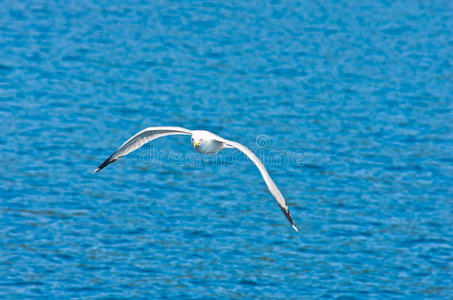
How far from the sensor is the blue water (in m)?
23.4

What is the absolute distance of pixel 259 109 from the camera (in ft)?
117

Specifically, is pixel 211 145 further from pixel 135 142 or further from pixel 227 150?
pixel 227 150

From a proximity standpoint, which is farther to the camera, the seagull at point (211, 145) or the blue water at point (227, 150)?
the blue water at point (227, 150)

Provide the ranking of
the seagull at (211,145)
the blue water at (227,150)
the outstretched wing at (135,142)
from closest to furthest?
the seagull at (211,145) < the outstretched wing at (135,142) < the blue water at (227,150)

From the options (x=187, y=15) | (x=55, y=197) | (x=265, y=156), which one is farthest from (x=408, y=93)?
(x=55, y=197)

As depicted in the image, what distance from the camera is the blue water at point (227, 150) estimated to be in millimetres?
23438

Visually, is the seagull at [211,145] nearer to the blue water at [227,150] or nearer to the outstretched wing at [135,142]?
the outstretched wing at [135,142]

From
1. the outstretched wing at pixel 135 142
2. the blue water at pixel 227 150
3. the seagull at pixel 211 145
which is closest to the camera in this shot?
the seagull at pixel 211 145

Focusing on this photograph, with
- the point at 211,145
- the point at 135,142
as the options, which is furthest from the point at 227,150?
the point at 211,145

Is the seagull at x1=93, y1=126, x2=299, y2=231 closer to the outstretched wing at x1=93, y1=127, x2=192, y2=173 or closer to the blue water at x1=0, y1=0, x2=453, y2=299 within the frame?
the outstretched wing at x1=93, y1=127, x2=192, y2=173

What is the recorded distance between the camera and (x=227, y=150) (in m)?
32.1

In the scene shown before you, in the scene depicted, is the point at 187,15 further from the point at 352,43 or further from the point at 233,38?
the point at 352,43

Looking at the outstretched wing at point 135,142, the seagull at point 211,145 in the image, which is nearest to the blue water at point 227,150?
the outstretched wing at point 135,142

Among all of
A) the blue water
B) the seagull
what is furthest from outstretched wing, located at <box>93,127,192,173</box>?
the blue water
